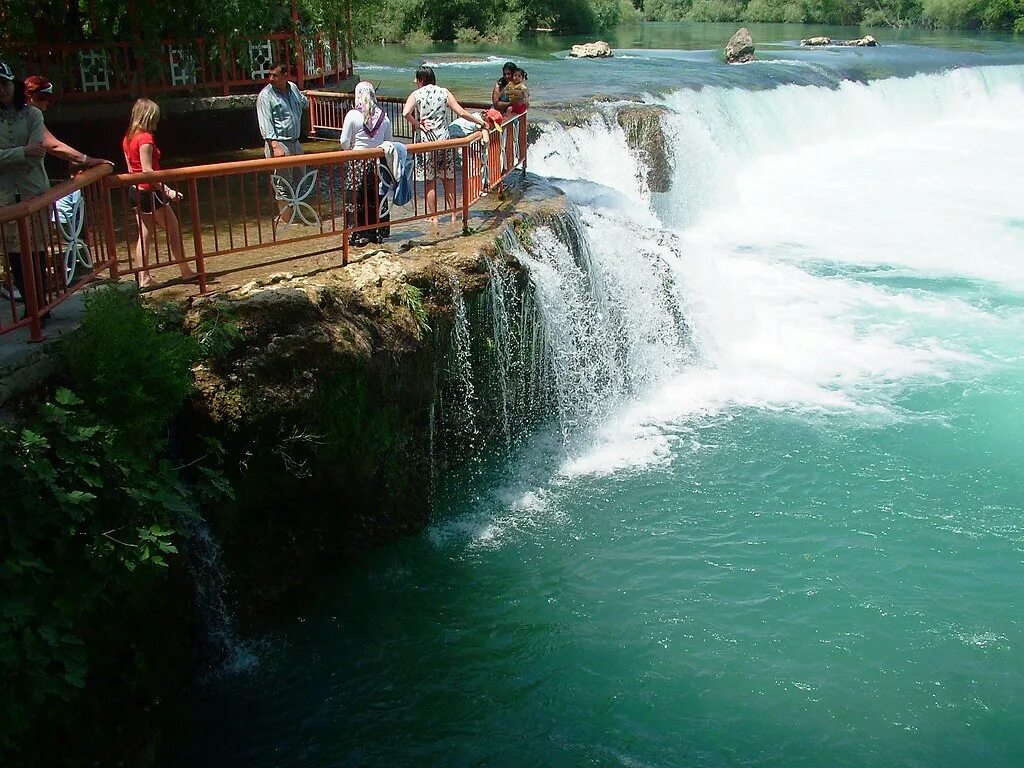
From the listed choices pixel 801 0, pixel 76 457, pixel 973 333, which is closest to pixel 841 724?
pixel 76 457

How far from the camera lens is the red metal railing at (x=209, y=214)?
Answer: 6754 mm

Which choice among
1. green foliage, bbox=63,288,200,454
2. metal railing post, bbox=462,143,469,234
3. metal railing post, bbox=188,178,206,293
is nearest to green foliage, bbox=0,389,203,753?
green foliage, bbox=63,288,200,454

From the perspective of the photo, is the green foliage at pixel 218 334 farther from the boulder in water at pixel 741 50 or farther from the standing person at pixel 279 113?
the boulder in water at pixel 741 50

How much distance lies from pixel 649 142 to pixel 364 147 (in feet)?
34.4

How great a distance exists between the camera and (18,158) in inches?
272

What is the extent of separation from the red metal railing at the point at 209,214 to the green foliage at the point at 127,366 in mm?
446

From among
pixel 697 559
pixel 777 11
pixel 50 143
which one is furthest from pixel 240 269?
pixel 777 11

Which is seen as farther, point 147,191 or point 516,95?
point 516,95

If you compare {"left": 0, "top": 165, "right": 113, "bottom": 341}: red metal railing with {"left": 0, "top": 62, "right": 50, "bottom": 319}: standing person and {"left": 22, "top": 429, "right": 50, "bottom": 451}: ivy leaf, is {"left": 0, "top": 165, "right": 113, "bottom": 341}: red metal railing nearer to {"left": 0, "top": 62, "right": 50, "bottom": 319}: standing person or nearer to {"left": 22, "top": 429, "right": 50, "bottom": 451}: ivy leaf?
{"left": 0, "top": 62, "right": 50, "bottom": 319}: standing person

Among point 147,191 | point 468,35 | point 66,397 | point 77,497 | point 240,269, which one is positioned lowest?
point 77,497

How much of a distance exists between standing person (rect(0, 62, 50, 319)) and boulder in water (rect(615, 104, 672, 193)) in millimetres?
12984

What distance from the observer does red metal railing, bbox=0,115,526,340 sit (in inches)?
266

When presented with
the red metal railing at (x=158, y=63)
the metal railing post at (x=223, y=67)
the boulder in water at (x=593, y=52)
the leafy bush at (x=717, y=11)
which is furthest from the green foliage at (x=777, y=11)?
the metal railing post at (x=223, y=67)

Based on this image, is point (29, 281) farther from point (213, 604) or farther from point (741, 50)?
point (741, 50)
